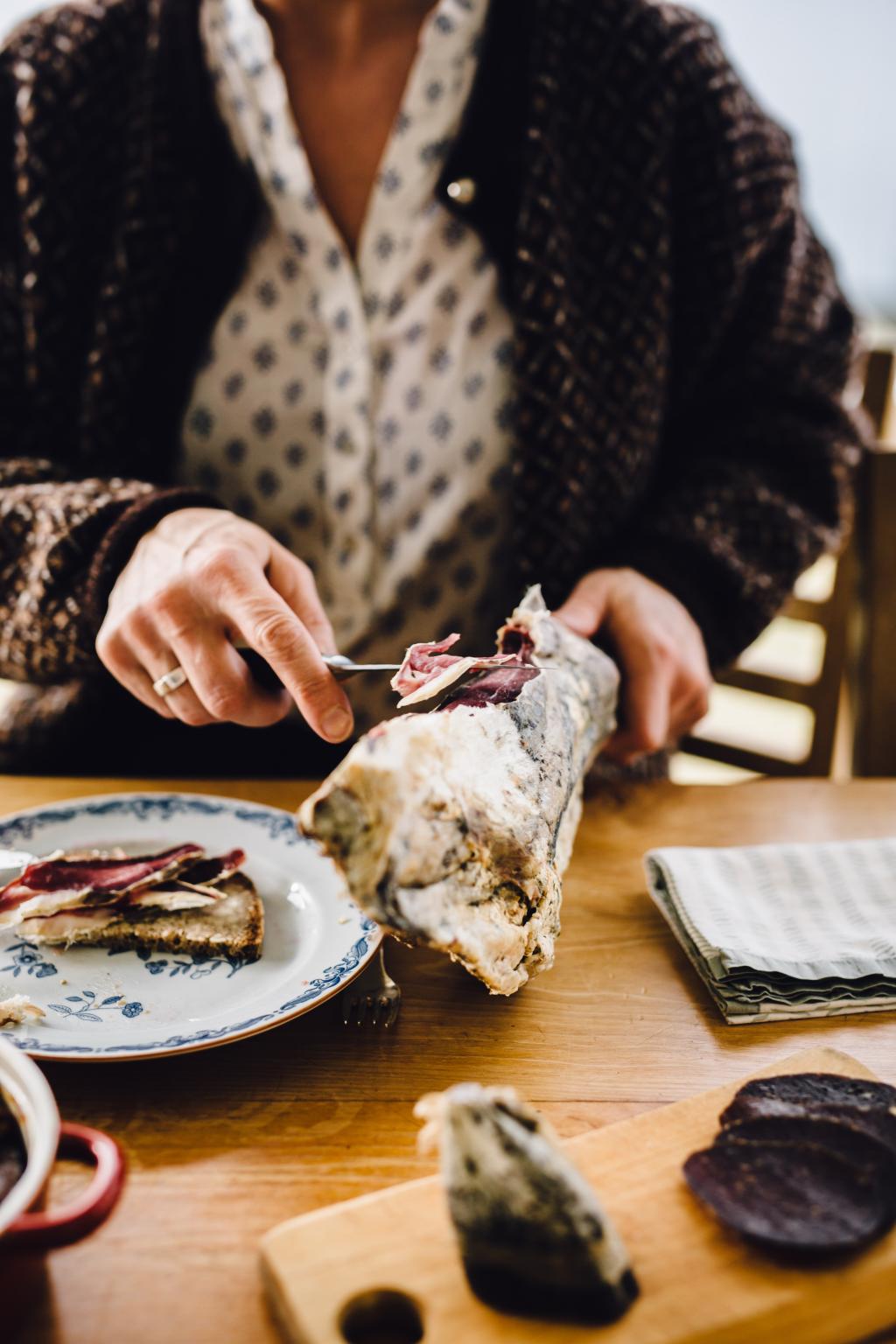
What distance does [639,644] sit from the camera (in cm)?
105

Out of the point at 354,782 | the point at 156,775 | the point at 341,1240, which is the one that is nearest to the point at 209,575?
the point at 354,782

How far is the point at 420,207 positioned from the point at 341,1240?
109 centimetres

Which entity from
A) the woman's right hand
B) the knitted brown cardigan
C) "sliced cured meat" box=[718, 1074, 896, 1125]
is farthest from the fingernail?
the knitted brown cardigan

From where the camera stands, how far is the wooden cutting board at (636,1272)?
477mm

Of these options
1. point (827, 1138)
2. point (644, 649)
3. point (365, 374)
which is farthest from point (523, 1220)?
point (365, 374)

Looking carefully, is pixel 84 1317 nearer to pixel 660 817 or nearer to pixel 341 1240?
pixel 341 1240

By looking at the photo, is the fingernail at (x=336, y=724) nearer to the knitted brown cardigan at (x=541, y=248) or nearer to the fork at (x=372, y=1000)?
the fork at (x=372, y=1000)

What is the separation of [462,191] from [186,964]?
894 mm

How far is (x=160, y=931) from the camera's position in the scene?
76cm

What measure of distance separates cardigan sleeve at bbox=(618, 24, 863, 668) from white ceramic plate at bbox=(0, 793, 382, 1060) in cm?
54

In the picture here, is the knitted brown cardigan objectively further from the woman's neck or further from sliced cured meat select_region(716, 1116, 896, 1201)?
sliced cured meat select_region(716, 1116, 896, 1201)

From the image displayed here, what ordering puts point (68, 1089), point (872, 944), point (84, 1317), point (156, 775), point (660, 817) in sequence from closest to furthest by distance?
1. point (84, 1317)
2. point (68, 1089)
3. point (872, 944)
4. point (660, 817)
5. point (156, 775)

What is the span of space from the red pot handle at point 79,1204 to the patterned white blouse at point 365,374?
782mm

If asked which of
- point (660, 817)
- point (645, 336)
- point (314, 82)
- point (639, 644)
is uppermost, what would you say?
point (314, 82)
